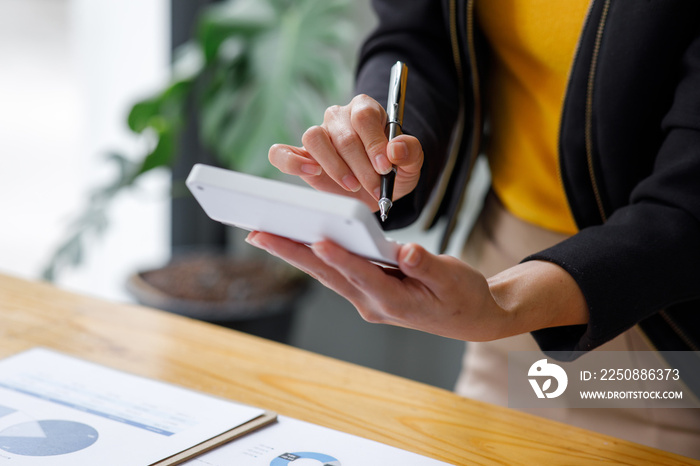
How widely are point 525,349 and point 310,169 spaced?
42 cm

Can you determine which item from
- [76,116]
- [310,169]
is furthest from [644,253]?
[76,116]

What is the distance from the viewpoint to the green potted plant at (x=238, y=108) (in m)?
1.58

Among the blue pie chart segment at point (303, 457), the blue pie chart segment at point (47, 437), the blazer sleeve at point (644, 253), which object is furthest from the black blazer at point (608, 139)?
the blue pie chart segment at point (47, 437)

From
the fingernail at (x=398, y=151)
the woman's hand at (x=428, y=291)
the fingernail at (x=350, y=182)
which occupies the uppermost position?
the fingernail at (x=398, y=151)

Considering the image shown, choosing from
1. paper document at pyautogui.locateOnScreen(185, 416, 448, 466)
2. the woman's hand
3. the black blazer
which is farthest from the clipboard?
the black blazer

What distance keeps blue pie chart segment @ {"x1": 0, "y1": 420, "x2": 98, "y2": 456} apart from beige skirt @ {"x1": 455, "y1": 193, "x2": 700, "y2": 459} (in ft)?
1.73

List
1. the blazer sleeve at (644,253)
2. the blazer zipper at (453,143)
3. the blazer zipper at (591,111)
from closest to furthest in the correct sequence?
the blazer sleeve at (644,253), the blazer zipper at (591,111), the blazer zipper at (453,143)

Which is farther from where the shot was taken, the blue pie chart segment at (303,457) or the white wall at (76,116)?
the white wall at (76,116)

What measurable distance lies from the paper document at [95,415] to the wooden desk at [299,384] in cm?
3

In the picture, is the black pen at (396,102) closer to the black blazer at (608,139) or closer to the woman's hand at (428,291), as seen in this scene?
the black blazer at (608,139)

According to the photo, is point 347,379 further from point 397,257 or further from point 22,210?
Answer: point 22,210

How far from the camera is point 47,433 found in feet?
1.72

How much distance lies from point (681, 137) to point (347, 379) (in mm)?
385

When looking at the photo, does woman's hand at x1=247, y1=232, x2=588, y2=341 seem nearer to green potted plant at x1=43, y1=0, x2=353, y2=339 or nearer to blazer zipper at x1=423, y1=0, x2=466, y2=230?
blazer zipper at x1=423, y1=0, x2=466, y2=230
